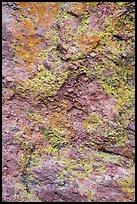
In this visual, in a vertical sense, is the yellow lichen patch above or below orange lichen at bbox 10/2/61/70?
above

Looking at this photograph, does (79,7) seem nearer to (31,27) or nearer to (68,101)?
(31,27)

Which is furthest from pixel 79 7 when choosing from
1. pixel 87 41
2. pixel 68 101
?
pixel 68 101

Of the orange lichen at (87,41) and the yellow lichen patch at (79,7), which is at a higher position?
the yellow lichen patch at (79,7)

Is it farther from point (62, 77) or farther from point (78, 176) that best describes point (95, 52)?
point (78, 176)

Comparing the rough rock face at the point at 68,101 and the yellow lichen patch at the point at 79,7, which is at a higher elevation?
the yellow lichen patch at the point at 79,7

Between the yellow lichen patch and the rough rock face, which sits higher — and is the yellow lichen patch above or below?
above

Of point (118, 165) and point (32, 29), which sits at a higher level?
point (32, 29)

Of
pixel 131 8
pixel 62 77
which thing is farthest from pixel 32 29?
pixel 131 8

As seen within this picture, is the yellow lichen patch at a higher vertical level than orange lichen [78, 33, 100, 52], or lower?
higher
